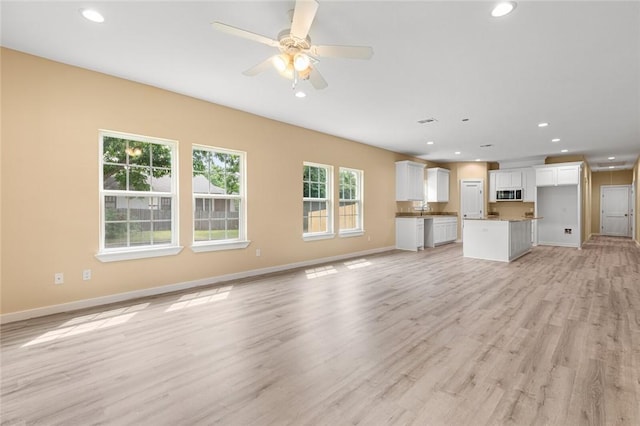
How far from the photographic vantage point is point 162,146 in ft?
14.3

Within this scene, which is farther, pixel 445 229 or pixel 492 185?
pixel 492 185

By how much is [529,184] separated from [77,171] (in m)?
11.4

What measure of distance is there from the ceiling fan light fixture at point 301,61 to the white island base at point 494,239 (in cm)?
580

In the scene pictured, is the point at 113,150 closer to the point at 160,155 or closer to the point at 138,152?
the point at 138,152

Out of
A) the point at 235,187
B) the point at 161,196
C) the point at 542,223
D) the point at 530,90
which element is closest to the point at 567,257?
the point at 542,223

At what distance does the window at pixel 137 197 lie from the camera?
3846 mm

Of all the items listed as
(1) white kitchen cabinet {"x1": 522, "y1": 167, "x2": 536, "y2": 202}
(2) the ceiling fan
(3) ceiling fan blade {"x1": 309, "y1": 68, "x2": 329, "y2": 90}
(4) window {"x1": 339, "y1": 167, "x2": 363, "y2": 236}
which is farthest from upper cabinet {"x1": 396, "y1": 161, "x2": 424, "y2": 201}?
(2) the ceiling fan

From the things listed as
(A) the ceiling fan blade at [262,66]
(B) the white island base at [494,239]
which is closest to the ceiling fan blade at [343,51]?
(A) the ceiling fan blade at [262,66]

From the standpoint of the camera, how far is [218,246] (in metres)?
4.79

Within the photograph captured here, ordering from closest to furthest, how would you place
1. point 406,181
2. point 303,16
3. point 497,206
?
point 303,16
point 406,181
point 497,206

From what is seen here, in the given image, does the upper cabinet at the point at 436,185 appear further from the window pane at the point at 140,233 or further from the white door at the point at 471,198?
the window pane at the point at 140,233

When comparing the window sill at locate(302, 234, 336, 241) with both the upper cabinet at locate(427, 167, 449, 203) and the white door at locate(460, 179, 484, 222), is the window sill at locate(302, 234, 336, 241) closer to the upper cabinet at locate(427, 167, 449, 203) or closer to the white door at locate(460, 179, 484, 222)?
the upper cabinet at locate(427, 167, 449, 203)

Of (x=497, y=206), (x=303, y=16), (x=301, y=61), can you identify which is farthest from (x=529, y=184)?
(x=303, y=16)

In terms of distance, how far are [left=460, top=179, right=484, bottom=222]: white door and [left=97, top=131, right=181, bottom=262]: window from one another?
365 inches
